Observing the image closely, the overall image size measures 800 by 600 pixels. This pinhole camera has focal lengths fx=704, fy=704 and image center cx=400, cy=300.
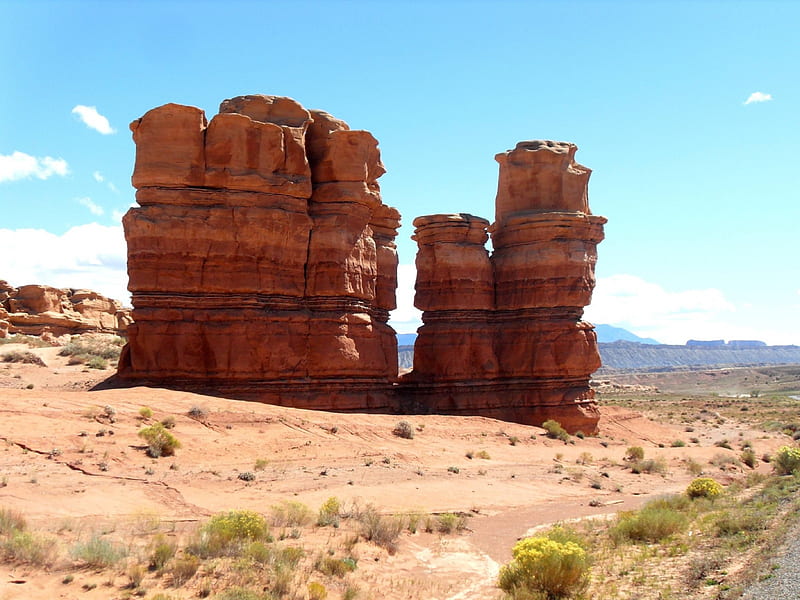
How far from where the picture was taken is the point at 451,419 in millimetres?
28297

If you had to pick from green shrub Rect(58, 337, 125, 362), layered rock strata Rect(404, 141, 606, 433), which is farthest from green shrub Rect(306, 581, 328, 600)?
green shrub Rect(58, 337, 125, 362)

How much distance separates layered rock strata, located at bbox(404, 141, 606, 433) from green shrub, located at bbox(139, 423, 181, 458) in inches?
690

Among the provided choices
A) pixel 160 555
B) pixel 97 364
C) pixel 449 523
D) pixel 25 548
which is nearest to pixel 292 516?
pixel 449 523

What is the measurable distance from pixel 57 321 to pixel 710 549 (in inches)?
1782

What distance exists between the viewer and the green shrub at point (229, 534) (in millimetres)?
10016

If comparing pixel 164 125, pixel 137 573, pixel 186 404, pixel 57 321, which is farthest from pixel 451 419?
pixel 57 321

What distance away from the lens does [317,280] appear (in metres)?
28.1

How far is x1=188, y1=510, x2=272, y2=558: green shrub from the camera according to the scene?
1002 cm

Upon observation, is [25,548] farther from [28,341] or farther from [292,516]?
[28,341]

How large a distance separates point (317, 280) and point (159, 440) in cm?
1190

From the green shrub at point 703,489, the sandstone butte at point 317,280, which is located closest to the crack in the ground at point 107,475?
the sandstone butte at point 317,280

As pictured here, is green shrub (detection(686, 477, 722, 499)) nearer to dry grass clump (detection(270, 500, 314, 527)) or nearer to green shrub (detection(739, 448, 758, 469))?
dry grass clump (detection(270, 500, 314, 527))

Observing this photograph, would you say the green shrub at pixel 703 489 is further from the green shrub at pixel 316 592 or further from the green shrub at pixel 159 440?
the green shrub at pixel 159 440

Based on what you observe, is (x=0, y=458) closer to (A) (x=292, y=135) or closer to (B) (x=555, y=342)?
(A) (x=292, y=135)
